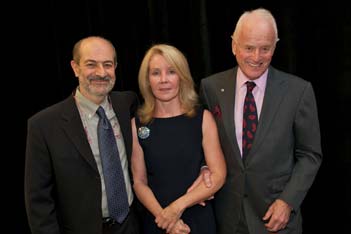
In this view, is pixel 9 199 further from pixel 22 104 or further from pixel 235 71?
pixel 235 71

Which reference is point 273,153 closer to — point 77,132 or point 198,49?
point 77,132

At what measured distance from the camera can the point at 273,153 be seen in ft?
6.00

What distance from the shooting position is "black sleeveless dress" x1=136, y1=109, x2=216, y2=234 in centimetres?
186

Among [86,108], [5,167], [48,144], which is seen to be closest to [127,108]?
[86,108]

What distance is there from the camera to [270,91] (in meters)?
1.86

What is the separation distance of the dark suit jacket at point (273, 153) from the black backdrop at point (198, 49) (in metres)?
0.69

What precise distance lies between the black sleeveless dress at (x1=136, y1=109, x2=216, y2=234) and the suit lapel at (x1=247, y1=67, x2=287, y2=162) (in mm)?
274

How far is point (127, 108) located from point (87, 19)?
49.5 inches

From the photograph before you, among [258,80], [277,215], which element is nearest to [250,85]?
[258,80]

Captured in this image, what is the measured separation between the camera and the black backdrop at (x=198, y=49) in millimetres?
2430

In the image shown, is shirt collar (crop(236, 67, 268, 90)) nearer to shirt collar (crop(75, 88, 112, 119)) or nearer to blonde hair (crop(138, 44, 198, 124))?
blonde hair (crop(138, 44, 198, 124))

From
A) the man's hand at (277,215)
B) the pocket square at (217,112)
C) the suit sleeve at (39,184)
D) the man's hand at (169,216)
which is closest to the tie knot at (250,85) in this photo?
the pocket square at (217,112)

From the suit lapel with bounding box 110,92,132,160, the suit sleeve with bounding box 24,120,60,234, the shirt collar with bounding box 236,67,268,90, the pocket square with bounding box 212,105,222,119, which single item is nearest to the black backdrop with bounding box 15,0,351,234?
the shirt collar with bounding box 236,67,268,90

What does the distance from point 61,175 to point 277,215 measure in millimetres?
1004
